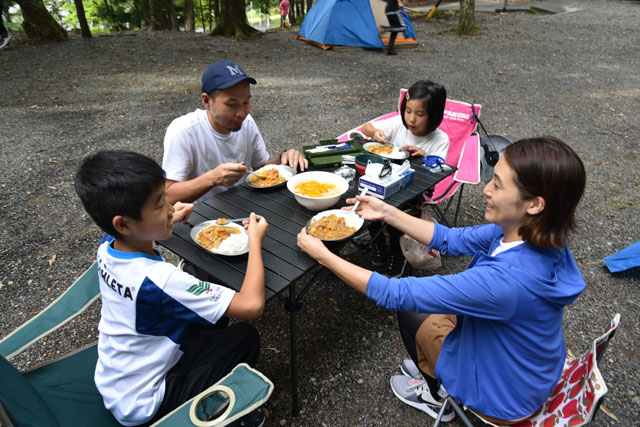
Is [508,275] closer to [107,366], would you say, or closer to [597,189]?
[107,366]

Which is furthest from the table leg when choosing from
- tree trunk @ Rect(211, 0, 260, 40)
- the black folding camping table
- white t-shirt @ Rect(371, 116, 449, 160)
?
tree trunk @ Rect(211, 0, 260, 40)

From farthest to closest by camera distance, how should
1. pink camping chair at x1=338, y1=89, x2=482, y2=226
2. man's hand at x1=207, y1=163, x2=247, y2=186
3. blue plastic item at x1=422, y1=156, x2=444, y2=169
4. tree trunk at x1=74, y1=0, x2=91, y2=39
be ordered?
tree trunk at x1=74, y1=0, x2=91, y2=39 < pink camping chair at x1=338, y1=89, x2=482, y2=226 < blue plastic item at x1=422, y1=156, x2=444, y2=169 < man's hand at x1=207, y1=163, x2=247, y2=186

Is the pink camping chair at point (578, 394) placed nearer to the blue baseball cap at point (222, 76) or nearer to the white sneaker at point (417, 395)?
the white sneaker at point (417, 395)

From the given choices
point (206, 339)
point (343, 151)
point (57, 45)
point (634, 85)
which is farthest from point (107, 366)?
point (57, 45)

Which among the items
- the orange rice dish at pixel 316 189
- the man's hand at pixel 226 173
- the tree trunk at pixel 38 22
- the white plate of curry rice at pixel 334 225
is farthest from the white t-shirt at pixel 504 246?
the tree trunk at pixel 38 22

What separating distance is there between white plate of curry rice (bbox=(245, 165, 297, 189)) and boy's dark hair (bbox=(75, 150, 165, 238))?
0.99 m

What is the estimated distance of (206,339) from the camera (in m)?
1.82

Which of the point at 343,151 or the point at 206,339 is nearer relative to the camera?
the point at 206,339

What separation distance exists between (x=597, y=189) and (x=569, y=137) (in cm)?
164

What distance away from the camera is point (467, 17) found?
1195 cm

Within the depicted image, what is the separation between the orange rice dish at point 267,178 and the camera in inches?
94.4

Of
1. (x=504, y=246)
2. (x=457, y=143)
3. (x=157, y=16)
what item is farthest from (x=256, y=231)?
(x=157, y=16)

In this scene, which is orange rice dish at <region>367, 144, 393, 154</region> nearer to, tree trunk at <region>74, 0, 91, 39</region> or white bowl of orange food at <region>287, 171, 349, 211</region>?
white bowl of orange food at <region>287, 171, 349, 211</region>

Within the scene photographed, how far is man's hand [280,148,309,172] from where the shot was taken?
2629 millimetres
